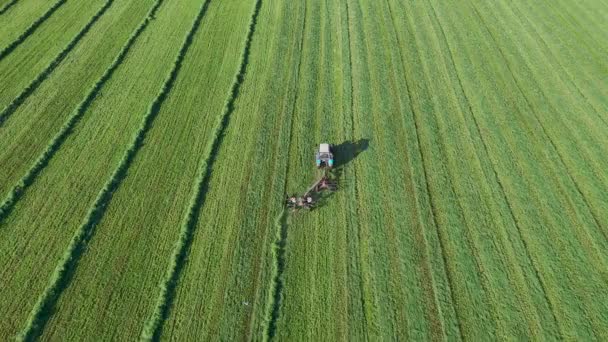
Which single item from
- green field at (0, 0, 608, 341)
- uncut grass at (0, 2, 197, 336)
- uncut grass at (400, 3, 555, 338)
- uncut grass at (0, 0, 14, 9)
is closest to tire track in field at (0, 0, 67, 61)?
green field at (0, 0, 608, 341)

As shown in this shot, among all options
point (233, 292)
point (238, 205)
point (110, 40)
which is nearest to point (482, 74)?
point (238, 205)

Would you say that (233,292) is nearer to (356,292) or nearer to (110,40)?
(356,292)

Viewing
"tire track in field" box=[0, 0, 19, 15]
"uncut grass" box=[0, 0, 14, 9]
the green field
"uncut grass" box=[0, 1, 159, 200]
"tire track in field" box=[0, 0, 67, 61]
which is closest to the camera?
the green field

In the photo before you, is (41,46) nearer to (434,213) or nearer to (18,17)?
(18,17)

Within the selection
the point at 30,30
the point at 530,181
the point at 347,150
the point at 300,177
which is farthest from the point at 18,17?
the point at 530,181

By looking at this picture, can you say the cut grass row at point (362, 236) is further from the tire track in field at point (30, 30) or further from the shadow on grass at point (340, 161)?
the tire track in field at point (30, 30)

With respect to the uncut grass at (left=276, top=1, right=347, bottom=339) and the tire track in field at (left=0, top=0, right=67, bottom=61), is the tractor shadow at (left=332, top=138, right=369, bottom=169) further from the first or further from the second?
the tire track in field at (left=0, top=0, right=67, bottom=61)
